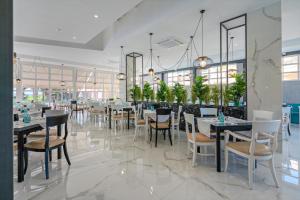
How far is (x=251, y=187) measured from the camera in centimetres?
232

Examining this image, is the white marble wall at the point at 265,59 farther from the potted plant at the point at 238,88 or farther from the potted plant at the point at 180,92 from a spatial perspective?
the potted plant at the point at 180,92

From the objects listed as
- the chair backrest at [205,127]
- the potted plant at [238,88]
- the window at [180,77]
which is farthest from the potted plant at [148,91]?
the window at [180,77]

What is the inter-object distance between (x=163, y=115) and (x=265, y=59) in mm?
2744

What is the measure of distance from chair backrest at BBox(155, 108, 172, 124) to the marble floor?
31.0 inches

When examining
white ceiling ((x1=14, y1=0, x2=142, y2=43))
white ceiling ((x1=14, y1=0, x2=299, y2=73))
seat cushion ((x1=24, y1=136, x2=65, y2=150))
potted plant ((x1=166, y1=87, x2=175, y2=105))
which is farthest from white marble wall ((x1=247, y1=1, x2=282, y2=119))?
seat cushion ((x1=24, y1=136, x2=65, y2=150))

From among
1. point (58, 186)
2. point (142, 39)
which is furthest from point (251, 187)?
point (142, 39)

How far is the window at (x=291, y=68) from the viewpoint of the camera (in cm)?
815

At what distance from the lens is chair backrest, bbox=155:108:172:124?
A: 13.7ft

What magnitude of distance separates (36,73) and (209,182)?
45.2 ft

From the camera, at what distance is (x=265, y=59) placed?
412cm

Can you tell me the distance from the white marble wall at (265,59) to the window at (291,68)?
572cm

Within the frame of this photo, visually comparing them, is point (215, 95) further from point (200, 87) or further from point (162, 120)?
point (162, 120)

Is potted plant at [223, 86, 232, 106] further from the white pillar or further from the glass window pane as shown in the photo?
the white pillar

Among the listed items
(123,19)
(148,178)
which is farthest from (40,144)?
(123,19)
